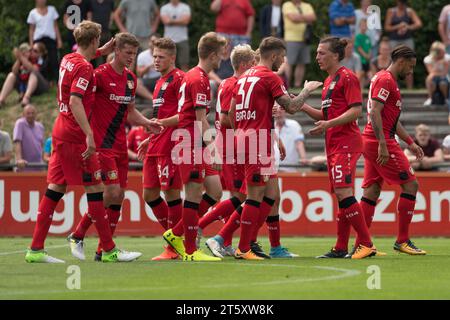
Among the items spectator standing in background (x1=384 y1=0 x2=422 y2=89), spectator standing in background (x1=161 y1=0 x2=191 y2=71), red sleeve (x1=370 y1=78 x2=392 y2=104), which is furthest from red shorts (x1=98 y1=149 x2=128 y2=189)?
spectator standing in background (x1=384 y1=0 x2=422 y2=89)

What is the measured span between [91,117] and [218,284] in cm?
357

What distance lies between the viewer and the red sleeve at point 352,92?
14711mm

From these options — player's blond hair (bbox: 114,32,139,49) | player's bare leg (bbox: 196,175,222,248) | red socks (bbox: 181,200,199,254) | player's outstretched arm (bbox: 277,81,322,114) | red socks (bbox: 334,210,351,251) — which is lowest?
red socks (bbox: 334,210,351,251)

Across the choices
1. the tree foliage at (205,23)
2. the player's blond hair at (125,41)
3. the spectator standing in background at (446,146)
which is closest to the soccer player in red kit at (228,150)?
the player's blond hair at (125,41)

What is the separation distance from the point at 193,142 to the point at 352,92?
6.49ft

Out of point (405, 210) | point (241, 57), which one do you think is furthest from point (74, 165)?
point (405, 210)

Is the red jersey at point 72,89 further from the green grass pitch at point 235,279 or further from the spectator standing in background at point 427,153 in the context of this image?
the spectator standing in background at point 427,153

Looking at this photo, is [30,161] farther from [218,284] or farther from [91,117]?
[218,284]

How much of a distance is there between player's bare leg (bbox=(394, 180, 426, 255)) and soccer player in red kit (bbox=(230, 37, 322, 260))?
2.14 meters

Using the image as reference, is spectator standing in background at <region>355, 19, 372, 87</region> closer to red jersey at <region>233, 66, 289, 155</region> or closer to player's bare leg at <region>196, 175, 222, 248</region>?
player's bare leg at <region>196, 175, 222, 248</region>

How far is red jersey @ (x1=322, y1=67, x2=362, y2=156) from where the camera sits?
48.6ft

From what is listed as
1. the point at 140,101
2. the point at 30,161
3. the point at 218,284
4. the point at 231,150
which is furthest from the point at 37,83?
the point at 218,284

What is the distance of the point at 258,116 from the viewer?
14.2 meters

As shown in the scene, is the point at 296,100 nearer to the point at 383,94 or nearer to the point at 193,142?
the point at 193,142
